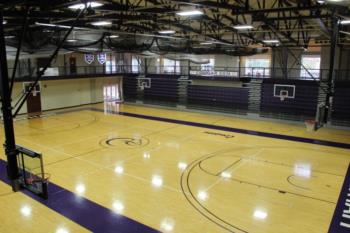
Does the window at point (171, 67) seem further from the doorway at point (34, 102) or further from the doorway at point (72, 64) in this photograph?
the doorway at point (34, 102)

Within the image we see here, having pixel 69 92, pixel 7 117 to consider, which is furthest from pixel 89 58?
pixel 7 117

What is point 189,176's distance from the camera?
10.0 m

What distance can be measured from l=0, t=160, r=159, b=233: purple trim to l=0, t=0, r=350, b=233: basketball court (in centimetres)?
5

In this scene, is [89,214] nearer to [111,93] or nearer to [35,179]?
[35,179]

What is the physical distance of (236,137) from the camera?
50.3ft

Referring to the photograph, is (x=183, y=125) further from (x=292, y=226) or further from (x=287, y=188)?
(x=292, y=226)

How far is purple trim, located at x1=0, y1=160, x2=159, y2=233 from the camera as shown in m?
6.85

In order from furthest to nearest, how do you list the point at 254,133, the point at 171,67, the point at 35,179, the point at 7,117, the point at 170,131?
the point at 171,67
the point at 170,131
the point at 254,133
the point at 35,179
the point at 7,117

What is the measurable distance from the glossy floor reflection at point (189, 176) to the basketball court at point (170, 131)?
53 mm

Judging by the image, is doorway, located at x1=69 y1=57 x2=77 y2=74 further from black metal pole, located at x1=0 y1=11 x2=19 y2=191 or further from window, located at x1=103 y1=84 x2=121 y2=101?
black metal pole, located at x1=0 y1=11 x2=19 y2=191

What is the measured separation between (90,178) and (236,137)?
27.0 feet

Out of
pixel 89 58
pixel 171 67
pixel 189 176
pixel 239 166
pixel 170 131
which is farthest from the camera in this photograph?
pixel 171 67

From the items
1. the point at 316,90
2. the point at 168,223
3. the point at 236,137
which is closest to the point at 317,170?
the point at 236,137

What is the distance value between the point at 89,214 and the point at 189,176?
3702 mm
